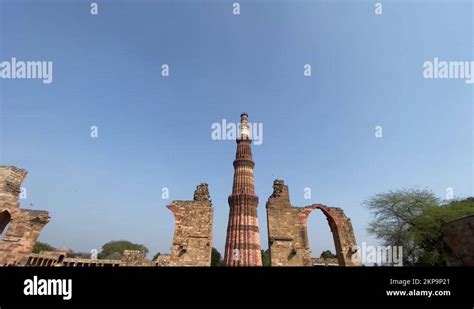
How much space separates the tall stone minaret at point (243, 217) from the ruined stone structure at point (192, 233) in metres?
5.49

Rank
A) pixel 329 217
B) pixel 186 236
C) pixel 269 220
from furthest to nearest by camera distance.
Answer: pixel 329 217
pixel 269 220
pixel 186 236

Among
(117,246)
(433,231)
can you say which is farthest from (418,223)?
(117,246)

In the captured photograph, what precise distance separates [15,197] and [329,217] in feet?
50.7

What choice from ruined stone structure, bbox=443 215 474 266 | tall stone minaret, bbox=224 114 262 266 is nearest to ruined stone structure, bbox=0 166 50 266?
tall stone minaret, bbox=224 114 262 266

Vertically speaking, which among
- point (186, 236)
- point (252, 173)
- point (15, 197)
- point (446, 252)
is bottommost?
point (446, 252)

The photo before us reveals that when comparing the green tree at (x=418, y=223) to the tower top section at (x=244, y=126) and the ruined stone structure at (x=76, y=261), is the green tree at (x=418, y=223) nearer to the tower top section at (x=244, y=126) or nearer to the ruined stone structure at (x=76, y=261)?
the tower top section at (x=244, y=126)

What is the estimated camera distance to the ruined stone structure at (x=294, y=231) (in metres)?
12.2

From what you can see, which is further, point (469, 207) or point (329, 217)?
point (469, 207)

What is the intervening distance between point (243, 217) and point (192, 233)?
6.37 meters

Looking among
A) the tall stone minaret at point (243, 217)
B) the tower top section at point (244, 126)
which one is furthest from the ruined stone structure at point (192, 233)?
the tower top section at point (244, 126)

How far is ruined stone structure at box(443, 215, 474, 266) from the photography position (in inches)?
355
